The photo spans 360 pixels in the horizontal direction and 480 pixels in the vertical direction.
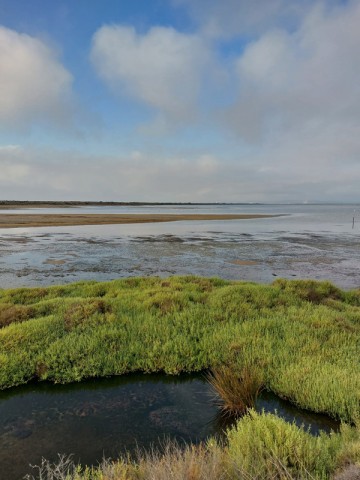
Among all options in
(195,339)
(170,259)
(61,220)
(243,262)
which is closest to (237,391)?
(195,339)

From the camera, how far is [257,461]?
161 inches

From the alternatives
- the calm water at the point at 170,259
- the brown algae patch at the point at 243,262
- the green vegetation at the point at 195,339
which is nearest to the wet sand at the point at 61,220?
the calm water at the point at 170,259

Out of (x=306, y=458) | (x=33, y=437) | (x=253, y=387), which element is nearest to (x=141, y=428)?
(x=33, y=437)

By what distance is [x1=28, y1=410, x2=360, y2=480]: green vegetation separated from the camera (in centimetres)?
373

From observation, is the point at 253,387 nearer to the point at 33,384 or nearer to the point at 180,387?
A: the point at 180,387

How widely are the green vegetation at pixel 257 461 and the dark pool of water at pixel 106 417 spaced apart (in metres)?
0.65

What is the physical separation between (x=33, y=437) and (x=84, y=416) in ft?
3.15

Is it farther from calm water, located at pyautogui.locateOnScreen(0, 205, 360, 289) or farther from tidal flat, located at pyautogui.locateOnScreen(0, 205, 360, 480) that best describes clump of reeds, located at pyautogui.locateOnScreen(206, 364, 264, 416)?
calm water, located at pyautogui.locateOnScreen(0, 205, 360, 289)

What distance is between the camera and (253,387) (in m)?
6.71

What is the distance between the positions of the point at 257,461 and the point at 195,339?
512cm

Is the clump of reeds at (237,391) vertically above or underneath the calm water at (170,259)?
above

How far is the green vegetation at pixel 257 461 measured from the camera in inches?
147

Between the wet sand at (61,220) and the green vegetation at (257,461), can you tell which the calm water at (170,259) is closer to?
the green vegetation at (257,461)

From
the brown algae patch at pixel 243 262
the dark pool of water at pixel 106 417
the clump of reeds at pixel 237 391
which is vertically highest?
the clump of reeds at pixel 237 391
